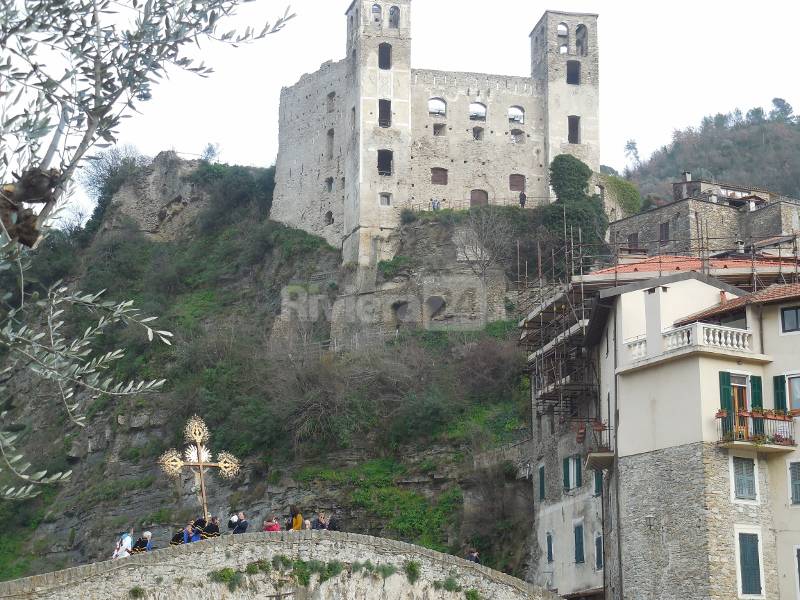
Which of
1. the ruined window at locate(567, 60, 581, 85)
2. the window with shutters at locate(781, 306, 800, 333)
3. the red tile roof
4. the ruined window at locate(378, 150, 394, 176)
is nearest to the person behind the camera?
the window with shutters at locate(781, 306, 800, 333)

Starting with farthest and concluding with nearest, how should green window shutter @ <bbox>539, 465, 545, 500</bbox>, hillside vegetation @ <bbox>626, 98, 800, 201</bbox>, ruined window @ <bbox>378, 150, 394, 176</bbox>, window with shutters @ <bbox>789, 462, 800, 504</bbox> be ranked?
1. hillside vegetation @ <bbox>626, 98, 800, 201</bbox>
2. ruined window @ <bbox>378, 150, 394, 176</bbox>
3. green window shutter @ <bbox>539, 465, 545, 500</bbox>
4. window with shutters @ <bbox>789, 462, 800, 504</bbox>

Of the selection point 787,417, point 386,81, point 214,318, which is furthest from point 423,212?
point 787,417

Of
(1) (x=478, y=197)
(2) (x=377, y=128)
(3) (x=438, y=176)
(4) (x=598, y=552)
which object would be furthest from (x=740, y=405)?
(2) (x=377, y=128)

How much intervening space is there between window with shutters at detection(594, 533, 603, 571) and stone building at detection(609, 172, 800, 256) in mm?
26185

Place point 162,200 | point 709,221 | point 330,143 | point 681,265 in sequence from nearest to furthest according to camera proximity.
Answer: point 681,265 < point 709,221 < point 330,143 < point 162,200

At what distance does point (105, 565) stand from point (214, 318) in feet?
146

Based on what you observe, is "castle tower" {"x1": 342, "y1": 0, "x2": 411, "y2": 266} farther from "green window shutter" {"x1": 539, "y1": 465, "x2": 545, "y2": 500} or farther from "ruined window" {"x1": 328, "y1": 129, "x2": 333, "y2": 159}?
"green window shutter" {"x1": 539, "y1": 465, "x2": 545, "y2": 500}

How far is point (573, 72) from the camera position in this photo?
242 feet

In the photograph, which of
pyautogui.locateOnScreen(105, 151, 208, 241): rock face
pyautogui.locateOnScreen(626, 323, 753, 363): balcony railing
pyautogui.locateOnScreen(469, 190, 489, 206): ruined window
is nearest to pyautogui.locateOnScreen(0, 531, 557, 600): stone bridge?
pyautogui.locateOnScreen(626, 323, 753, 363): balcony railing

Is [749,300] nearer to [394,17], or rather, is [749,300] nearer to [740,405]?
[740,405]

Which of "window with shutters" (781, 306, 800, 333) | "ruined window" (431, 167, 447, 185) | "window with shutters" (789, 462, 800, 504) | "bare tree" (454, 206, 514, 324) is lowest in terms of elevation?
"window with shutters" (789, 462, 800, 504)

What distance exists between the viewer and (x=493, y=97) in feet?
240

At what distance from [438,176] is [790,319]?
38.1 metres

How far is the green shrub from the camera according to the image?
104 feet
